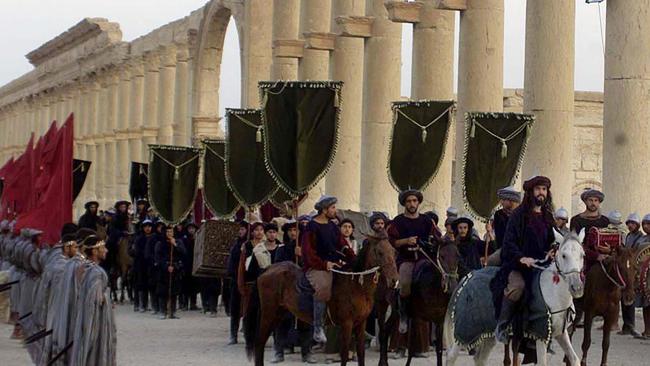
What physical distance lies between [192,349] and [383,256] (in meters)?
5.26

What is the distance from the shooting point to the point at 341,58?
29.9m

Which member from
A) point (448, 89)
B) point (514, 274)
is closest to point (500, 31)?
point (448, 89)

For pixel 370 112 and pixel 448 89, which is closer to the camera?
pixel 448 89

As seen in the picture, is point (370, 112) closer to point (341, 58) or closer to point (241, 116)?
point (341, 58)

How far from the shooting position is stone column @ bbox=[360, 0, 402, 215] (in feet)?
90.1

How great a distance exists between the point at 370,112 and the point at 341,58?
2.65 m

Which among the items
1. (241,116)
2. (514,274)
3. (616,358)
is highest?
(241,116)

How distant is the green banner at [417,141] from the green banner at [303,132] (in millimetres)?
1559

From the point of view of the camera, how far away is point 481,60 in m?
23.2

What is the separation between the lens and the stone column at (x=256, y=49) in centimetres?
3872

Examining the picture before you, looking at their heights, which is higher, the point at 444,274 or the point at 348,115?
the point at 348,115

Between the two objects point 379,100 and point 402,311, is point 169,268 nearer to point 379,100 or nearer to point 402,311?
point 379,100

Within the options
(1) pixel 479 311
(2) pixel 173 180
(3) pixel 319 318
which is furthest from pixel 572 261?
(2) pixel 173 180

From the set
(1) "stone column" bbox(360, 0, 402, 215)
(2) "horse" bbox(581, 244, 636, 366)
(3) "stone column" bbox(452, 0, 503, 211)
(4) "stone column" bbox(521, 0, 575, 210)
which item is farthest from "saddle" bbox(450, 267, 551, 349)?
(1) "stone column" bbox(360, 0, 402, 215)
